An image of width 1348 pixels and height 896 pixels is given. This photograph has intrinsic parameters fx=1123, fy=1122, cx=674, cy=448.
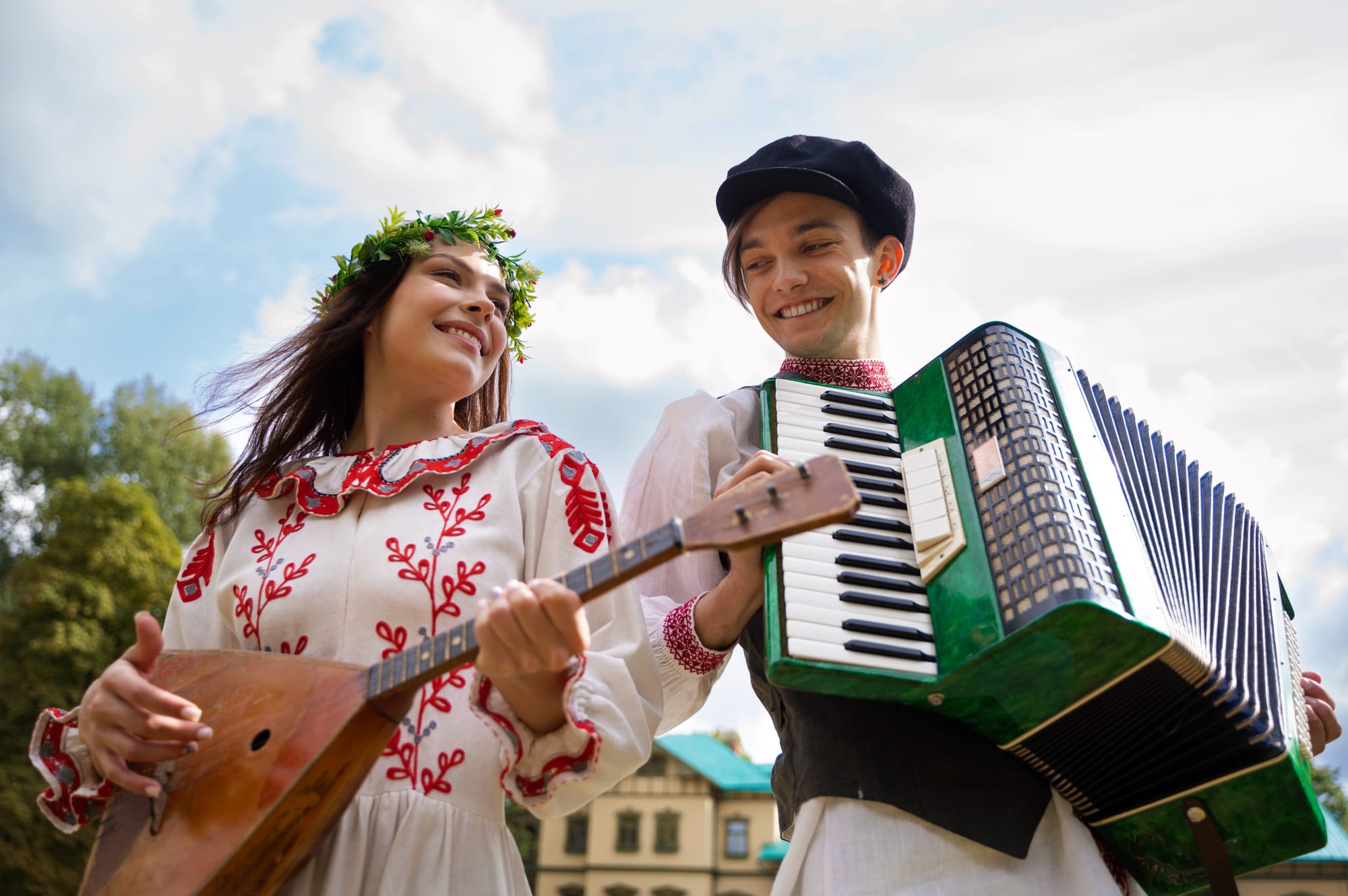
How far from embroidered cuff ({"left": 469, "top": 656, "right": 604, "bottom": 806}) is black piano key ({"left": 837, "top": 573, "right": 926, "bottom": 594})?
0.55m

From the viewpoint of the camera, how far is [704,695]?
276 cm

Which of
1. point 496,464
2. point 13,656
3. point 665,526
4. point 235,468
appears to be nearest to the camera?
point 665,526

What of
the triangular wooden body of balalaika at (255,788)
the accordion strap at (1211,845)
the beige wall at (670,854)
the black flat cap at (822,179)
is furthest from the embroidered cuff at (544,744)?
the beige wall at (670,854)

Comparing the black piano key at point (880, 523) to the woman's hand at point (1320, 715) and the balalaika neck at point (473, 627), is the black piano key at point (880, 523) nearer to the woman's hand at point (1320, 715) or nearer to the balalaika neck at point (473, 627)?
the balalaika neck at point (473, 627)

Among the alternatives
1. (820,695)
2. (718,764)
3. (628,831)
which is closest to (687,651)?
(820,695)

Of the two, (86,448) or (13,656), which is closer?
(13,656)

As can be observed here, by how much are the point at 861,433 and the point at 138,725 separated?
1.65 meters

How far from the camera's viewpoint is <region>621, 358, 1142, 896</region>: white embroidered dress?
2273mm

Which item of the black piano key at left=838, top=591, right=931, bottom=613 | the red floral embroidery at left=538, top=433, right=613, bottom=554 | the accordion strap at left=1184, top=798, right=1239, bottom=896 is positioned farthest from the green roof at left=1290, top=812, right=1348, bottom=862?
the red floral embroidery at left=538, top=433, right=613, bottom=554

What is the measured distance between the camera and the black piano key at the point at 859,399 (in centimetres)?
274

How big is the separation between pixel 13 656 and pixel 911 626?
17.5 m

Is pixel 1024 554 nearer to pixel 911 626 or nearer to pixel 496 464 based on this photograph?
pixel 911 626

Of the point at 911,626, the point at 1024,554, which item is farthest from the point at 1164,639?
the point at 911,626

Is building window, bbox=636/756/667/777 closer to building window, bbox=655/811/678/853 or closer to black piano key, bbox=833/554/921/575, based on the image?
building window, bbox=655/811/678/853
